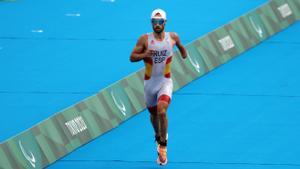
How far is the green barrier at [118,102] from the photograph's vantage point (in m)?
11.8

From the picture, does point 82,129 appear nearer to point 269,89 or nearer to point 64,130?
point 64,130

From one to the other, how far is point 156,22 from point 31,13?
8.72 metres

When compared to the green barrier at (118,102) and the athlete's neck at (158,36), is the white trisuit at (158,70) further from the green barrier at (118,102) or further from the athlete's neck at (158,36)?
the green barrier at (118,102)

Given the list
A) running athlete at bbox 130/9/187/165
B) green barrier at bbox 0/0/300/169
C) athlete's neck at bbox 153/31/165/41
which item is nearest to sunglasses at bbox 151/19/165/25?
running athlete at bbox 130/9/187/165

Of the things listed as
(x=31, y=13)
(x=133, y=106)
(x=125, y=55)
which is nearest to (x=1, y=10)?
(x=31, y=13)

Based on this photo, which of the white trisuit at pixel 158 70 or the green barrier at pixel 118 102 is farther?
the green barrier at pixel 118 102

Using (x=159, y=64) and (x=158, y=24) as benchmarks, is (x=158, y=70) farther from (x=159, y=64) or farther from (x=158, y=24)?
(x=158, y=24)

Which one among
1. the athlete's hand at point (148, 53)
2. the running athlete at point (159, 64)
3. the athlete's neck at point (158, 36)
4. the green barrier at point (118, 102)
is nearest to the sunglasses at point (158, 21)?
the running athlete at point (159, 64)

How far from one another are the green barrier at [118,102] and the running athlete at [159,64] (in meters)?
1.37

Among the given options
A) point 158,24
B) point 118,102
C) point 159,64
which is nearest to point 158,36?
point 158,24

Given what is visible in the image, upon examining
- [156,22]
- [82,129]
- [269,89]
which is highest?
[156,22]

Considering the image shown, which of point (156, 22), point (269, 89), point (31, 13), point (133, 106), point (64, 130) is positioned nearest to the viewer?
point (156, 22)

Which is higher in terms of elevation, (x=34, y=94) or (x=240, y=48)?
(x=34, y=94)

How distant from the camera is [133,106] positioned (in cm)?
1389
